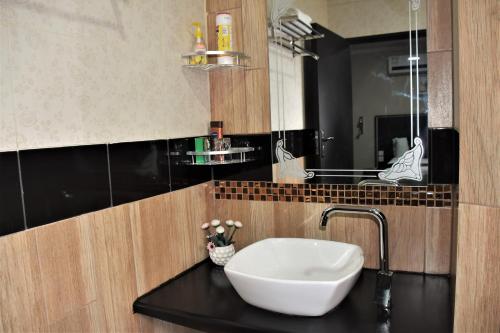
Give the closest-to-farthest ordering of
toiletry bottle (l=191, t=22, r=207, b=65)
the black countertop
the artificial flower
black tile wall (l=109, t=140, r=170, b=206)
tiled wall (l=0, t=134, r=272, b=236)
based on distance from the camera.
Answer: tiled wall (l=0, t=134, r=272, b=236) → the black countertop → black tile wall (l=109, t=140, r=170, b=206) → toiletry bottle (l=191, t=22, r=207, b=65) → the artificial flower

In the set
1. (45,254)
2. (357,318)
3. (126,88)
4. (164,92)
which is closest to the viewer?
(45,254)

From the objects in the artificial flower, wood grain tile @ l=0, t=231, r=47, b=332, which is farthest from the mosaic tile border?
wood grain tile @ l=0, t=231, r=47, b=332

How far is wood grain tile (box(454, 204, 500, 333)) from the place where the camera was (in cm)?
104

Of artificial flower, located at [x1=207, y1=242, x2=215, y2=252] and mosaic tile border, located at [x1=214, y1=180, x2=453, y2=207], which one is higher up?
mosaic tile border, located at [x1=214, y1=180, x2=453, y2=207]

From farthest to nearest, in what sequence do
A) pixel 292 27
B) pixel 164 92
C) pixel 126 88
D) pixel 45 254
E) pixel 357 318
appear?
pixel 292 27 < pixel 164 92 < pixel 126 88 < pixel 357 318 < pixel 45 254

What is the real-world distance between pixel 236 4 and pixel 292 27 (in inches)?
11.3

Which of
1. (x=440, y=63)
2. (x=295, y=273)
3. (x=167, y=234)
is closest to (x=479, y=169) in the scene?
(x=440, y=63)

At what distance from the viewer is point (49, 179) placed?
3.96ft

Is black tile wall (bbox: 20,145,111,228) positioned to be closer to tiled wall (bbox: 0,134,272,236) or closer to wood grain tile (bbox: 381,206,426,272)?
tiled wall (bbox: 0,134,272,236)

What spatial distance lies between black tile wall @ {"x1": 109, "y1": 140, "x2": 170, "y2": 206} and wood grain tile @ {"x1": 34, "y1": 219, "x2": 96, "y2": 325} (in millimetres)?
193

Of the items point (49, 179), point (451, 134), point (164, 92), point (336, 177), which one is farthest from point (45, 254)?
point (451, 134)

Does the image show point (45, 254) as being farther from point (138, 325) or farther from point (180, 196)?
point (180, 196)

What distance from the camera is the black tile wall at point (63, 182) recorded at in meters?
1.16

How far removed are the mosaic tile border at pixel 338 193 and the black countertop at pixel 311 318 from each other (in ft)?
0.96
